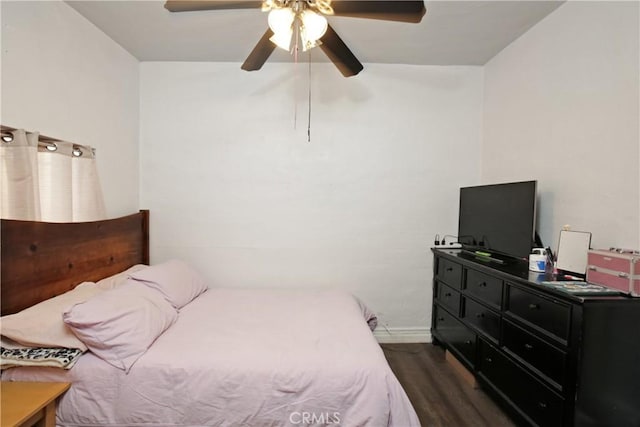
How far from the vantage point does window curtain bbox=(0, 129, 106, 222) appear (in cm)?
156

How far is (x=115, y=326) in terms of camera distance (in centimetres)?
151

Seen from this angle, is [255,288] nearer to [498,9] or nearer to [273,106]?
[273,106]

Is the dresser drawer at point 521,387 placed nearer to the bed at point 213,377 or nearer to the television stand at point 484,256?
the television stand at point 484,256

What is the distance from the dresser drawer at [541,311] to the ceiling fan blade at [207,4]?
213 cm

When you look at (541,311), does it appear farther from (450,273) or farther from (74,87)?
(74,87)

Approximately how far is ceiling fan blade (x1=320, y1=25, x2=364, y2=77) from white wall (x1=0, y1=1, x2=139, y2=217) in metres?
1.68

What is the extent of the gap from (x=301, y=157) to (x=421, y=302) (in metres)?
1.85

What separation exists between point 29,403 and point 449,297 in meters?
2.70

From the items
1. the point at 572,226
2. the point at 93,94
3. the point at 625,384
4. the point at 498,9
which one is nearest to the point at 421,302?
the point at 572,226

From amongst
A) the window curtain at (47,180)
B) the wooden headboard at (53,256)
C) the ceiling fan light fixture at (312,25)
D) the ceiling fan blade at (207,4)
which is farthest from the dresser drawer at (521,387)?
the window curtain at (47,180)

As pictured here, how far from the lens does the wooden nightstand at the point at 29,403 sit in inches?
47.9

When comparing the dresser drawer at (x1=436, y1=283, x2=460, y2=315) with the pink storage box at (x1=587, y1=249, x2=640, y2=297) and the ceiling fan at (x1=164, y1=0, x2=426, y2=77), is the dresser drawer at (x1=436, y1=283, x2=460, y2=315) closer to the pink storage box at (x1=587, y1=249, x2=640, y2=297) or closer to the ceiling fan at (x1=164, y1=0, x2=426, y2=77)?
the pink storage box at (x1=587, y1=249, x2=640, y2=297)

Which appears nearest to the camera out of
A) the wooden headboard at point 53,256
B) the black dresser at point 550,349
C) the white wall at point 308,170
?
the black dresser at point 550,349

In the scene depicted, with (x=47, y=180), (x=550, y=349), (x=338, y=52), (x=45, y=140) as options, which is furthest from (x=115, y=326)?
(x=550, y=349)
